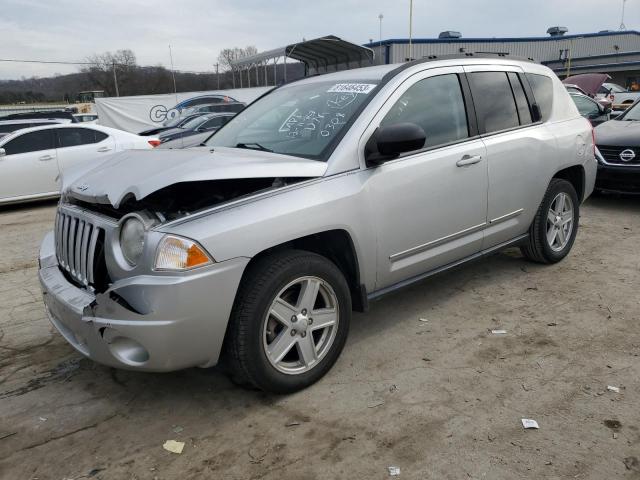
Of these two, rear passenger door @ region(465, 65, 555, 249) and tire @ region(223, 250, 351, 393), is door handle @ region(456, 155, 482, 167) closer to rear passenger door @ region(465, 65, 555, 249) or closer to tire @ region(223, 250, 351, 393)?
rear passenger door @ region(465, 65, 555, 249)

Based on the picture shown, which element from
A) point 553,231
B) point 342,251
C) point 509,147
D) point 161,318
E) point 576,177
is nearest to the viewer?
point 161,318

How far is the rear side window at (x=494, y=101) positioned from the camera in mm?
4023

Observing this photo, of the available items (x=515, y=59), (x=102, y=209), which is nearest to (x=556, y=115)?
(x=515, y=59)

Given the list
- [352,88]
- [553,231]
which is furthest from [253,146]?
[553,231]

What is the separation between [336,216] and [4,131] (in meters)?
13.4

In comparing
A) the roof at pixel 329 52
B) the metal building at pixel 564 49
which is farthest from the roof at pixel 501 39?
the roof at pixel 329 52

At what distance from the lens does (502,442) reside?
8.39 feet

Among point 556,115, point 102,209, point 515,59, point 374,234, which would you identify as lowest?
point 374,234

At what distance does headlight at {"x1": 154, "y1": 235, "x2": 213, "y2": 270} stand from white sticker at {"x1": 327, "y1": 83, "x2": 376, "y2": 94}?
65.3 inches

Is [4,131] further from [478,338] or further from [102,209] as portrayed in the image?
[478,338]

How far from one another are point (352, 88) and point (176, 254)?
1.79 m

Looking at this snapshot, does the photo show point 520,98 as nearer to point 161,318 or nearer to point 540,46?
point 161,318

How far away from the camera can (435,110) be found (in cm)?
373

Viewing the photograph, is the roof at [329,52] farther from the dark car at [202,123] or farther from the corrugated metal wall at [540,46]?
the corrugated metal wall at [540,46]
